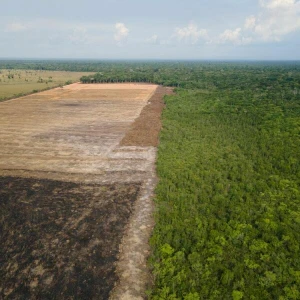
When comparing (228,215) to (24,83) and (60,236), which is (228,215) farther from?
(24,83)

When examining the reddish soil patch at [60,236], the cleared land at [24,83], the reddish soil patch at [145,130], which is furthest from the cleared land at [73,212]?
the cleared land at [24,83]

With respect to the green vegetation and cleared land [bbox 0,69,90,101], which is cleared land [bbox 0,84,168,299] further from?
cleared land [bbox 0,69,90,101]

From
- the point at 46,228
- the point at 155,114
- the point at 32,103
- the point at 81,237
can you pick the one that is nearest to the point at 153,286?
the point at 81,237

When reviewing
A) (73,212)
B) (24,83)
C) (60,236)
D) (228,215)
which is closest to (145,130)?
(73,212)

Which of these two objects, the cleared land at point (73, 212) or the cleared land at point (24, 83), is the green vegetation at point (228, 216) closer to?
the cleared land at point (73, 212)

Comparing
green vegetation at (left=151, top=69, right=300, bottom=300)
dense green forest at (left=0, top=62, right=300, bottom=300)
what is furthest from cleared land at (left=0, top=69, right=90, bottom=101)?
green vegetation at (left=151, top=69, right=300, bottom=300)

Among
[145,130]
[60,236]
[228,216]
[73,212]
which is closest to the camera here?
[60,236]

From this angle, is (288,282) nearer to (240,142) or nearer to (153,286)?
(153,286)
